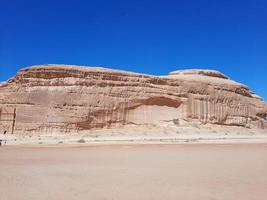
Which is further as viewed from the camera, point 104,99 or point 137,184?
point 104,99

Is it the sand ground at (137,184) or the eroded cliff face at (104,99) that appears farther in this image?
the eroded cliff face at (104,99)

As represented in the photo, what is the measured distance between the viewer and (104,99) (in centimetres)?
4788

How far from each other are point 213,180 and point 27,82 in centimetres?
4310

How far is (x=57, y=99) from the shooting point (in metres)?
46.1

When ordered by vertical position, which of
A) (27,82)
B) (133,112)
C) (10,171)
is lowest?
(10,171)

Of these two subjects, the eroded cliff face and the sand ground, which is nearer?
the sand ground

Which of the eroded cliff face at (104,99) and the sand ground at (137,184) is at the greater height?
the eroded cliff face at (104,99)

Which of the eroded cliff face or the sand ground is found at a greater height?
the eroded cliff face

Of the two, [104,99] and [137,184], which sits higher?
[104,99]

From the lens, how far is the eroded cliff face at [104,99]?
45500 millimetres

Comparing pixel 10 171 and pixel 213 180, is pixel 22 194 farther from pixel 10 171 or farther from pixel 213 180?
pixel 213 180

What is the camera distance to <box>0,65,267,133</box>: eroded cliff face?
149 ft

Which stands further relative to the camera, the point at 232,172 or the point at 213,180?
the point at 232,172

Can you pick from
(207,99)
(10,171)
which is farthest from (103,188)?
(207,99)
